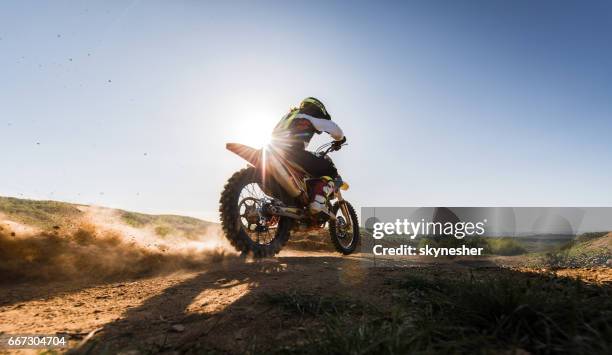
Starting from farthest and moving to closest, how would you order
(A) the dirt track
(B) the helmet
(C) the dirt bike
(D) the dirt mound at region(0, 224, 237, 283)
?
(B) the helmet, (C) the dirt bike, (D) the dirt mound at region(0, 224, 237, 283), (A) the dirt track

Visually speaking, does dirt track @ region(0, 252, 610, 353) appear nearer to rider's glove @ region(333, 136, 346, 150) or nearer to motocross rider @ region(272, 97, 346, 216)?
motocross rider @ region(272, 97, 346, 216)

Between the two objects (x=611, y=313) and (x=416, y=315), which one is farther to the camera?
(x=416, y=315)

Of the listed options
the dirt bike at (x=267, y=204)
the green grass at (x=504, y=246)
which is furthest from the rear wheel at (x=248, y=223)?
the green grass at (x=504, y=246)

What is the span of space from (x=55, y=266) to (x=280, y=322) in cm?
423

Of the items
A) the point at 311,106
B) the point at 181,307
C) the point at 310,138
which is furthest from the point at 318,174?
the point at 181,307

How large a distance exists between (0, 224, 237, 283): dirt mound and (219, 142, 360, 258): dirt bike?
713mm

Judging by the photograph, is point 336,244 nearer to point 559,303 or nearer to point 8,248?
point 8,248

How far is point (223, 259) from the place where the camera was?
20.8 feet

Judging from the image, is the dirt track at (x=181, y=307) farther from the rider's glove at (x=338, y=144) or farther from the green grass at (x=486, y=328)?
the rider's glove at (x=338, y=144)

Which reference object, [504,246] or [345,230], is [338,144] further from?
[504,246]

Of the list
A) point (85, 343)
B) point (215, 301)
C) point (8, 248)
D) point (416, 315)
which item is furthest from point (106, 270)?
point (416, 315)

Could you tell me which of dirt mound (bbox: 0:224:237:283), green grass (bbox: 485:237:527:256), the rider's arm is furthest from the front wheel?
green grass (bbox: 485:237:527:256)

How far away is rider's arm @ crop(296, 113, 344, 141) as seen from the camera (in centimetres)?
700

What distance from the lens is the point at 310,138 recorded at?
731 cm
